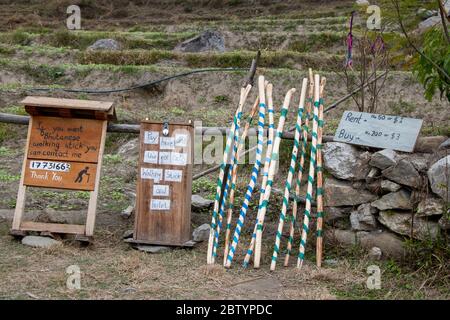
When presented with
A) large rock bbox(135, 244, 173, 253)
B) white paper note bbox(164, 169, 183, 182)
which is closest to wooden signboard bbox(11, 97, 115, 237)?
large rock bbox(135, 244, 173, 253)

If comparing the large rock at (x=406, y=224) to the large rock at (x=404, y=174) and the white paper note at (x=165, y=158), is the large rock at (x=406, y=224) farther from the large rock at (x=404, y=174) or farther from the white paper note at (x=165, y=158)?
the white paper note at (x=165, y=158)

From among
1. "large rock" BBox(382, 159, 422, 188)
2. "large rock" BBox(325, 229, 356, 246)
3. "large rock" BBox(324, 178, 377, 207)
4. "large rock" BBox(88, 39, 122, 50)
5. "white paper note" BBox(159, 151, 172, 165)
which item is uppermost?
"large rock" BBox(88, 39, 122, 50)

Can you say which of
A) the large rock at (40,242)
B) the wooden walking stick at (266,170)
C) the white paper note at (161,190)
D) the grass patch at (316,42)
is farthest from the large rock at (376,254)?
the grass patch at (316,42)

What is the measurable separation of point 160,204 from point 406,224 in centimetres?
229

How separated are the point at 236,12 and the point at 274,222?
95.2ft

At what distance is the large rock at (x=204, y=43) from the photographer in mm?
18328

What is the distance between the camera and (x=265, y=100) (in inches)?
223

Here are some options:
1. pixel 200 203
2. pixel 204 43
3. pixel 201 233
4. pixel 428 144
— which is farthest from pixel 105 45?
pixel 428 144

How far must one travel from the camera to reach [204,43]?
18.5 m

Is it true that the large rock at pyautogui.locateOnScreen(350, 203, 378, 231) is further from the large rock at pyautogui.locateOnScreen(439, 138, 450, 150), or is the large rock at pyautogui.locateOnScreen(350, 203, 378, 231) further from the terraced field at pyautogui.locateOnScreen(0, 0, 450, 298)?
the large rock at pyautogui.locateOnScreen(439, 138, 450, 150)

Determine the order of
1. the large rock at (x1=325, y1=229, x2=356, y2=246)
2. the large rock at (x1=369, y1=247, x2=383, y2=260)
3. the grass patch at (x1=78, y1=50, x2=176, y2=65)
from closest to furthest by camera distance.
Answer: the large rock at (x1=369, y1=247, x2=383, y2=260) < the large rock at (x1=325, y1=229, x2=356, y2=246) < the grass patch at (x1=78, y1=50, x2=176, y2=65)

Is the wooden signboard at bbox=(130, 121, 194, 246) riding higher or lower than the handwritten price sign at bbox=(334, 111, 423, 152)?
lower

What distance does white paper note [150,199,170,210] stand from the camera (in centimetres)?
576

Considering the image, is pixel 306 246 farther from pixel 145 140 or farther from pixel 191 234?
pixel 145 140
